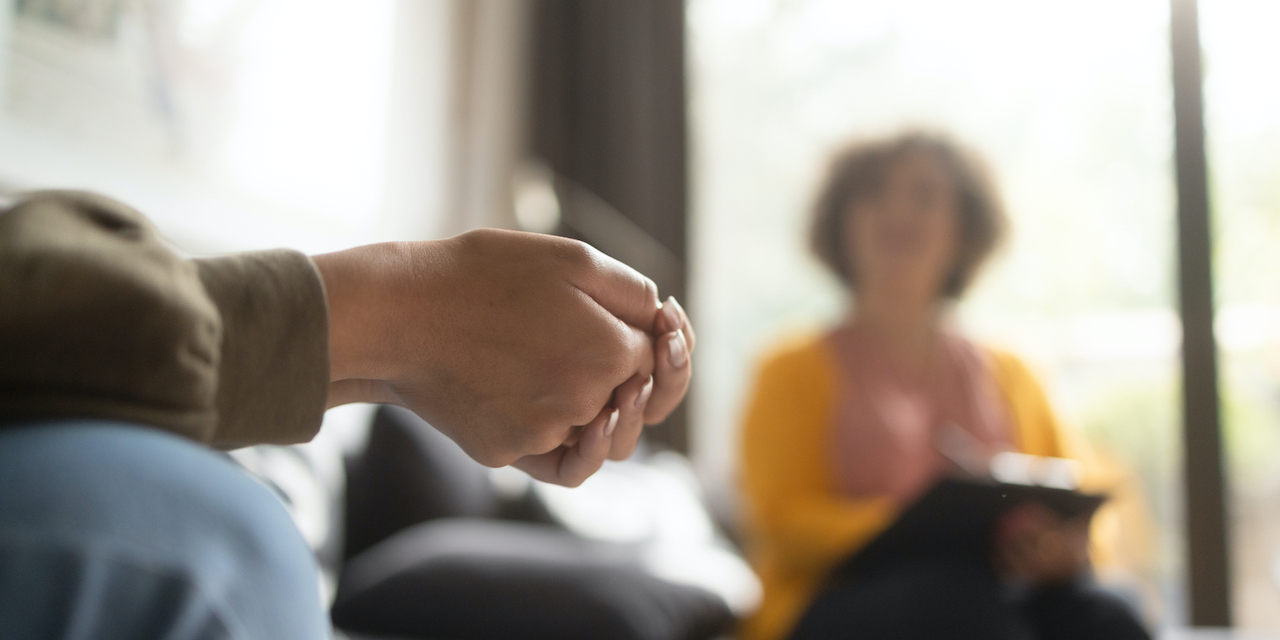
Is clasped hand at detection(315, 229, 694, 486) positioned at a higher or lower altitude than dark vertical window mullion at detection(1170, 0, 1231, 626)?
higher

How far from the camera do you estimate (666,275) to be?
261 cm

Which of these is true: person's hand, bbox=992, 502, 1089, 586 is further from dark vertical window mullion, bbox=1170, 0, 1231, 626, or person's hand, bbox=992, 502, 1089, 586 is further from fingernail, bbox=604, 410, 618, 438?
dark vertical window mullion, bbox=1170, 0, 1231, 626

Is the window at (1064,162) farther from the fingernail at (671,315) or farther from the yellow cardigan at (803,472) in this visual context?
the fingernail at (671,315)

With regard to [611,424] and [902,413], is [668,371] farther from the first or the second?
[902,413]

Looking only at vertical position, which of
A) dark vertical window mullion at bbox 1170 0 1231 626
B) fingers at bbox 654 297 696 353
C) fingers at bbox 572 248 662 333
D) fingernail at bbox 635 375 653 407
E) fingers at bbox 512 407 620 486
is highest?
fingers at bbox 572 248 662 333

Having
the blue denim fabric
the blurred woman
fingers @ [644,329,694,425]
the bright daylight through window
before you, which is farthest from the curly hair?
the blue denim fabric

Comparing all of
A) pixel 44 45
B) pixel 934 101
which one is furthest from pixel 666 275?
pixel 44 45

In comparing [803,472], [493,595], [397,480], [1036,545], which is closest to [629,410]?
[493,595]

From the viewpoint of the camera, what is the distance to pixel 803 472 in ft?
4.64

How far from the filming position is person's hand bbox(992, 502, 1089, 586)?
3.66 feet

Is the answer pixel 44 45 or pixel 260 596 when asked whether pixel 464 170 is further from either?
pixel 260 596

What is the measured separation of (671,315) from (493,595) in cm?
62

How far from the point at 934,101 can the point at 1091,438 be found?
0.96 metres

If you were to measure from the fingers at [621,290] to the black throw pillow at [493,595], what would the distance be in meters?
0.60
